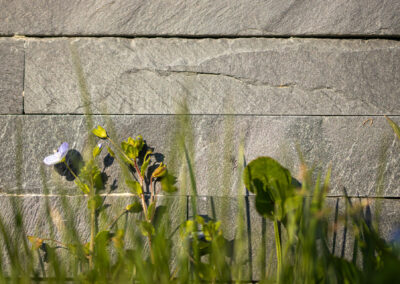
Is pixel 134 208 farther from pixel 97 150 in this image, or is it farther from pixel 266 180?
pixel 266 180

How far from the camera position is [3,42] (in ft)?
4.11

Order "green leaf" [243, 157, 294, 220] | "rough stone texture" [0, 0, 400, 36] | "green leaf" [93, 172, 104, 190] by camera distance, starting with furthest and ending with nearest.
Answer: "rough stone texture" [0, 0, 400, 36] → "green leaf" [243, 157, 294, 220] → "green leaf" [93, 172, 104, 190]

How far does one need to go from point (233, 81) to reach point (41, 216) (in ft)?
2.43

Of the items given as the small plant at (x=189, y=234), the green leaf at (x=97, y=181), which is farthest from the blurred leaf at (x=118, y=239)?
the green leaf at (x=97, y=181)

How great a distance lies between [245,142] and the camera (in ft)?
4.02

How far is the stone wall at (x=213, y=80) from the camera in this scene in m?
1.21

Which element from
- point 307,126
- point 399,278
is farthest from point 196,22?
point 399,278

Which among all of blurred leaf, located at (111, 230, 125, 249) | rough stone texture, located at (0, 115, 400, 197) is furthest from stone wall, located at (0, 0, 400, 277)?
blurred leaf, located at (111, 230, 125, 249)

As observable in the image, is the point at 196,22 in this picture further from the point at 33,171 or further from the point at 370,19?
the point at 33,171

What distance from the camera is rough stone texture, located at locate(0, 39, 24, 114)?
1.24 meters

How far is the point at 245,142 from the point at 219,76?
23cm

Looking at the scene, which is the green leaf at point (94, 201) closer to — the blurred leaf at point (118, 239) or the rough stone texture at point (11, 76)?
the blurred leaf at point (118, 239)

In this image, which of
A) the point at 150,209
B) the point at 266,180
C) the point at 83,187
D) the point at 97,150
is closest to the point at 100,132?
the point at 97,150

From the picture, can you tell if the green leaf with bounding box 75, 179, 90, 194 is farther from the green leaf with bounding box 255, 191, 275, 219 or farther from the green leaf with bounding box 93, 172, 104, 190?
the green leaf with bounding box 255, 191, 275, 219
